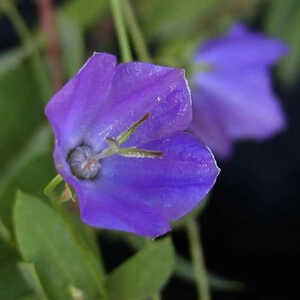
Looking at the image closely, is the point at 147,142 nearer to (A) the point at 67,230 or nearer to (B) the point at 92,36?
(A) the point at 67,230

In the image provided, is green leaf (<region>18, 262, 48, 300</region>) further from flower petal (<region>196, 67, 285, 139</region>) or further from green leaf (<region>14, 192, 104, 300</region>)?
flower petal (<region>196, 67, 285, 139</region>)

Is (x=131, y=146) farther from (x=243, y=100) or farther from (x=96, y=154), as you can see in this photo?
(x=243, y=100)

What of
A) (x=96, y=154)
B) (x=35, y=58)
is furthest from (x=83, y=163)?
(x=35, y=58)

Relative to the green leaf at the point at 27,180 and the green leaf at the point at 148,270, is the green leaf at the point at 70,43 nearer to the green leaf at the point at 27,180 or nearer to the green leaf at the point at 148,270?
the green leaf at the point at 27,180

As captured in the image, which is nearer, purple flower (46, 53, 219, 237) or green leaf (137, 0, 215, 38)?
purple flower (46, 53, 219, 237)

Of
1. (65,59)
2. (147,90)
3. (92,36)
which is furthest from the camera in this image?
(92,36)

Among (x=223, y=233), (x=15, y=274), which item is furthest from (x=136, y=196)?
(x=223, y=233)

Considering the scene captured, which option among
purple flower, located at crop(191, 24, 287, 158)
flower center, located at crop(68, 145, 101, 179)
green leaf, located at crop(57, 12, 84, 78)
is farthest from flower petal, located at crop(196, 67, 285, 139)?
flower center, located at crop(68, 145, 101, 179)
